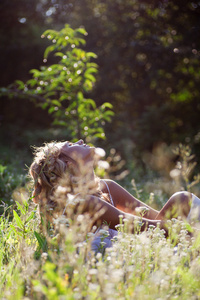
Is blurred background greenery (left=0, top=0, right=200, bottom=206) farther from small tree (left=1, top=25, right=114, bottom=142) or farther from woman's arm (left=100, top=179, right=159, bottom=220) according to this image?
woman's arm (left=100, top=179, right=159, bottom=220)

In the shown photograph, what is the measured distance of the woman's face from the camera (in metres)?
2.87

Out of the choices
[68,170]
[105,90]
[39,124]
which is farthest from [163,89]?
[68,170]

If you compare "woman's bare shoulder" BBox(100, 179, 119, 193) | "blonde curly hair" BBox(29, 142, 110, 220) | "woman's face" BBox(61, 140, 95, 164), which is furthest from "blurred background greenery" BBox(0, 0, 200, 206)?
"blonde curly hair" BBox(29, 142, 110, 220)

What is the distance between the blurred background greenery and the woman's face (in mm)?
5262

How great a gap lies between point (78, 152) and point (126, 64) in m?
7.94

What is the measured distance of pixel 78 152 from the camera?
289 cm

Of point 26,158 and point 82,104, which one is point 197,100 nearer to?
point 26,158

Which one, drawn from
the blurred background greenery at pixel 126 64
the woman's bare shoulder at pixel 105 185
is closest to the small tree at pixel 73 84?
the woman's bare shoulder at pixel 105 185

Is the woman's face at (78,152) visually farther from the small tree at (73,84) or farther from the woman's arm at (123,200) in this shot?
the small tree at (73,84)

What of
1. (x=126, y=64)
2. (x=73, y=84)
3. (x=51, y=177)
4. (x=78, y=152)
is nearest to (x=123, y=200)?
(x=78, y=152)

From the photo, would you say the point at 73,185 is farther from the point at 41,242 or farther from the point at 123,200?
the point at 123,200

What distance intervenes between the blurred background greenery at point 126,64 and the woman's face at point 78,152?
207 inches

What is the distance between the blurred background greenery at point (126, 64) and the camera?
913 cm

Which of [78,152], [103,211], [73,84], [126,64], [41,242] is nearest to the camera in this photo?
[41,242]
